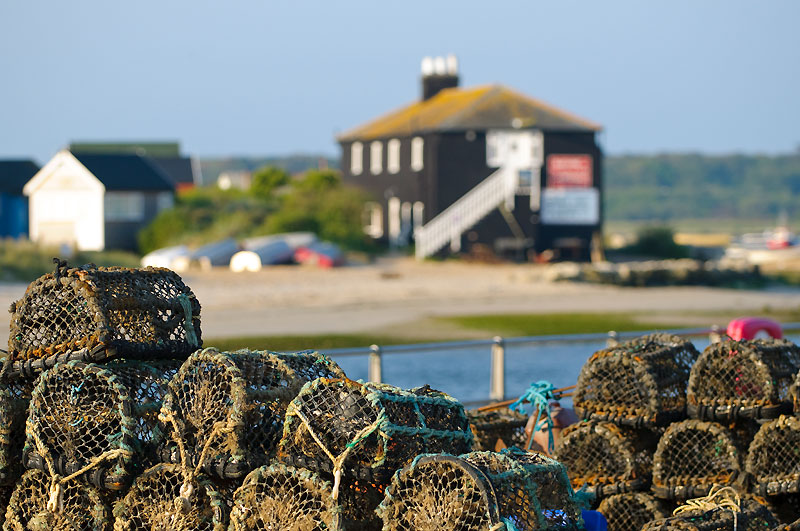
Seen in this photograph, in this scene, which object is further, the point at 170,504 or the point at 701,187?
the point at 701,187

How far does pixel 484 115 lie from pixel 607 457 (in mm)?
37081

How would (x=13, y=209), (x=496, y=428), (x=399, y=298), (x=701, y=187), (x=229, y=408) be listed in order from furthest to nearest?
(x=701, y=187), (x=13, y=209), (x=399, y=298), (x=496, y=428), (x=229, y=408)

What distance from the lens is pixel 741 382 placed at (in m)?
7.96

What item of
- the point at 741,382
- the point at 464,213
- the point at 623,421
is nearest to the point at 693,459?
the point at 623,421

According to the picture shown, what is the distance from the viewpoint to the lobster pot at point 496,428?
8.22m

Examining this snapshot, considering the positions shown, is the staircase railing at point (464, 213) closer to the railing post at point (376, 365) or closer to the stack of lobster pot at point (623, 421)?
the railing post at point (376, 365)

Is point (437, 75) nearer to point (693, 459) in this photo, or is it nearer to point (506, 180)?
point (506, 180)

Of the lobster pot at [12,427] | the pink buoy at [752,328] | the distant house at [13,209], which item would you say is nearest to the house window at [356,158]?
the distant house at [13,209]

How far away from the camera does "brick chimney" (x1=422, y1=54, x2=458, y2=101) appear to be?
50.3 meters

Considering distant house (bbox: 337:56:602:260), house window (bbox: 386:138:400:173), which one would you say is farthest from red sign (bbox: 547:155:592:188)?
house window (bbox: 386:138:400:173)

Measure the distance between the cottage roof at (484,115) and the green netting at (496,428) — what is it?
3527cm

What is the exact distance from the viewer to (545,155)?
43.8m

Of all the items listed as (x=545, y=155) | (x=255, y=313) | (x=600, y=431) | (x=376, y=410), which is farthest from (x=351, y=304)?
(x=376, y=410)

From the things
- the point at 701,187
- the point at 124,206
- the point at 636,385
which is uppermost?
the point at 701,187
